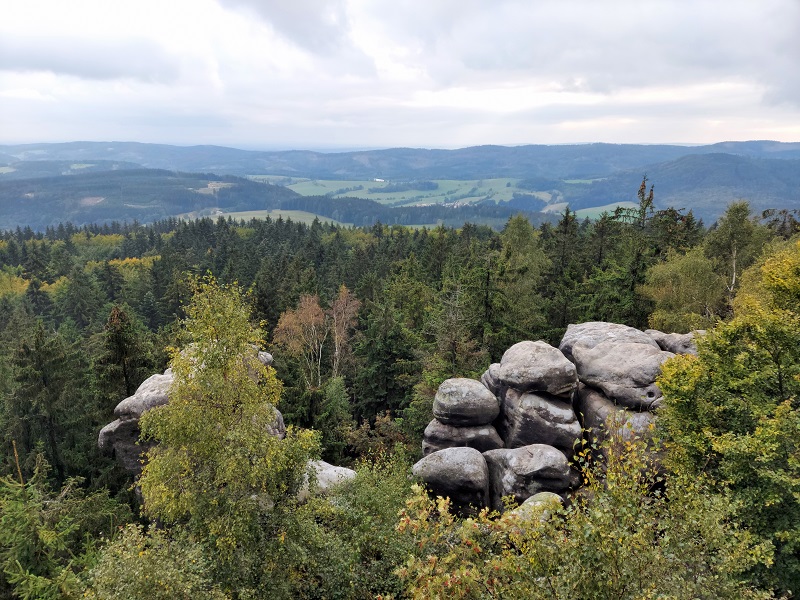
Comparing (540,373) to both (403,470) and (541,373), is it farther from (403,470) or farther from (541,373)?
(403,470)

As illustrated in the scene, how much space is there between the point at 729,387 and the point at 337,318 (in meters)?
40.5

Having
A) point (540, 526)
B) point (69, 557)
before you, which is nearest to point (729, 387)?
point (540, 526)

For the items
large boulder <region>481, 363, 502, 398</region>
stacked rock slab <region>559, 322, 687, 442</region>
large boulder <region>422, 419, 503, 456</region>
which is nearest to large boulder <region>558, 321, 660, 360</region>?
stacked rock slab <region>559, 322, 687, 442</region>

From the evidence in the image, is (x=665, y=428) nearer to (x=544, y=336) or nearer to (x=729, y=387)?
(x=729, y=387)

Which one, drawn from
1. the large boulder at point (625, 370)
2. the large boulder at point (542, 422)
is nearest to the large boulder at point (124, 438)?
the large boulder at point (542, 422)

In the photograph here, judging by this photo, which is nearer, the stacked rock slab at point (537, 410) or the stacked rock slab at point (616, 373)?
the stacked rock slab at point (537, 410)

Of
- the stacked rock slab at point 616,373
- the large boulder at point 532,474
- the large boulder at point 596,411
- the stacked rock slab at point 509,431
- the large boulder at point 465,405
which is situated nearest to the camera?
the large boulder at point 532,474

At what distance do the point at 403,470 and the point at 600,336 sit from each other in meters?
15.7

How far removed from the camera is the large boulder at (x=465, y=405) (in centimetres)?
2836

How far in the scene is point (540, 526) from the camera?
32.9ft

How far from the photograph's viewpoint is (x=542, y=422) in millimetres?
27156

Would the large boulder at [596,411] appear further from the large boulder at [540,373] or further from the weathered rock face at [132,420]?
the weathered rock face at [132,420]

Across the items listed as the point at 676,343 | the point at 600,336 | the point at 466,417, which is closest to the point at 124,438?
the point at 466,417

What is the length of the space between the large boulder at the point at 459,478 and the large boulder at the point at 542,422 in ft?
11.1
